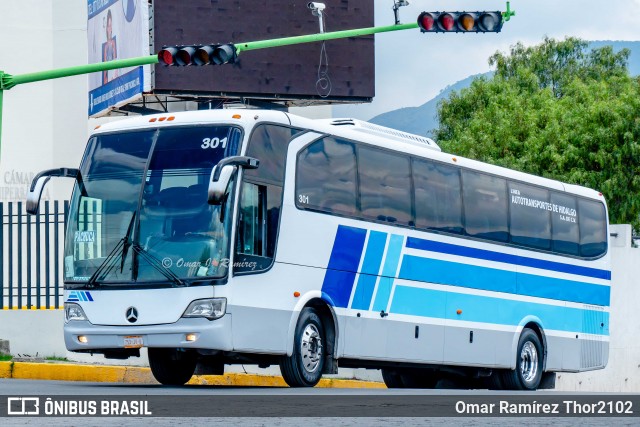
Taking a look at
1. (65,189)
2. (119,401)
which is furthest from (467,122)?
(119,401)

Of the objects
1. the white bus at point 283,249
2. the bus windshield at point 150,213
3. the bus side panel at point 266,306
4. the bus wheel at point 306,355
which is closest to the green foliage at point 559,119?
the white bus at point 283,249

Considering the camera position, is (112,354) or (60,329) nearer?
(112,354)

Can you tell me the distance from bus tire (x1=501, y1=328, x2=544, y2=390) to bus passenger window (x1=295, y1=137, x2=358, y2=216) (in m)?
5.29

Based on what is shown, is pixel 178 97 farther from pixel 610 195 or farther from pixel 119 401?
pixel 610 195

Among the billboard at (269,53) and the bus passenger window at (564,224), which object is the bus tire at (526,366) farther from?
the billboard at (269,53)

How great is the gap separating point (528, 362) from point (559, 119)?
42789 millimetres

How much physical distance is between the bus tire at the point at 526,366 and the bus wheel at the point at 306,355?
5480mm

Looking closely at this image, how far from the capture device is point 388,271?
18734 mm

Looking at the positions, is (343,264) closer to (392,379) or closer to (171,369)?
(171,369)

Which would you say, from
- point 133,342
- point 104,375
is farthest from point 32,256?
point 133,342

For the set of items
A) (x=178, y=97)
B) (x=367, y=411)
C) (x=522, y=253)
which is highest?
(x=178, y=97)

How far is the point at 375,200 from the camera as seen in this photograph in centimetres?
1844

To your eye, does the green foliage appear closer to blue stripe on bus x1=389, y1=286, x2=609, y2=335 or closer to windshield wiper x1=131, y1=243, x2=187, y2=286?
blue stripe on bus x1=389, y1=286, x2=609, y2=335

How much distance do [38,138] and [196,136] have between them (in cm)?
3168
